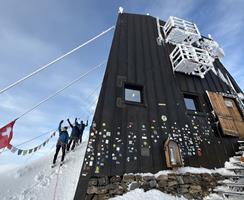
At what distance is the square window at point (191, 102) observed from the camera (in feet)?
28.8

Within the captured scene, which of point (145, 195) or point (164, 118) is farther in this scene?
point (164, 118)

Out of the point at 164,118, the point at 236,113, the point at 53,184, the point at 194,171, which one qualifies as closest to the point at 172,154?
the point at 194,171

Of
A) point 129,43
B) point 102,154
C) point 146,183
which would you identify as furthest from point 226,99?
point 102,154

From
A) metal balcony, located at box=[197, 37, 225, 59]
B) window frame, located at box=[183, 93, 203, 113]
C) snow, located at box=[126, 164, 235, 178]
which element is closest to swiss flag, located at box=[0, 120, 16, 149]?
snow, located at box=[126, 164, 235, 178]

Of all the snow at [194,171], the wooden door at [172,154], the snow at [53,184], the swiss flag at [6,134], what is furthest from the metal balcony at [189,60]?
the swiss flag at [6,134]

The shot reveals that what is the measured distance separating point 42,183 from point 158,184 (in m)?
3.65

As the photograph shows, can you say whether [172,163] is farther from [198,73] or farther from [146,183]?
[198,73]

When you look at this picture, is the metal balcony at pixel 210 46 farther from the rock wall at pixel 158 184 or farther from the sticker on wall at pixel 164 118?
the rock wall at pixel 158 184

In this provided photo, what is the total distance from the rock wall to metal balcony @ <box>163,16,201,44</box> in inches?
315

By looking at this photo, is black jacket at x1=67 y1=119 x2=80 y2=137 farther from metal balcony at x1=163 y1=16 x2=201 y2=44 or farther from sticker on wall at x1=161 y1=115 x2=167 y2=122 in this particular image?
metal balcony at x1=163 y1=16 x2=201 y2=44

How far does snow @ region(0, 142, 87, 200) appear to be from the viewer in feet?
16.9

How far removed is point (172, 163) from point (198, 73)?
5913mm

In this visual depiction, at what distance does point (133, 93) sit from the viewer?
26.2 feet

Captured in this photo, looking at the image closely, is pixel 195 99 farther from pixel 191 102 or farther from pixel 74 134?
pixel 74 134
